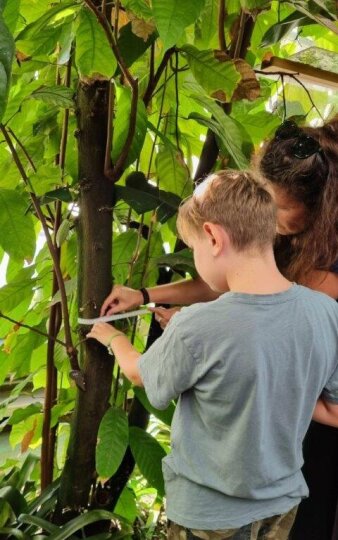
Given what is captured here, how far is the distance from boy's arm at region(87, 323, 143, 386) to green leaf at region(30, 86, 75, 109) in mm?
353

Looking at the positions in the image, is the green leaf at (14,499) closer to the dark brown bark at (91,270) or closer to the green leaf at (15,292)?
the dark brown bark at (91,270)

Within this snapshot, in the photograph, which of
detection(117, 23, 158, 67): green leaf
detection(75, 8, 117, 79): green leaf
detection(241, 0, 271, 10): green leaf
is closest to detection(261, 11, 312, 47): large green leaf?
detection(241, 0, 271, 10): green leaf

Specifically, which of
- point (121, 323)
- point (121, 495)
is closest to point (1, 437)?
point (121, 495)

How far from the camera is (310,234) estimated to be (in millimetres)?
Answer: 965

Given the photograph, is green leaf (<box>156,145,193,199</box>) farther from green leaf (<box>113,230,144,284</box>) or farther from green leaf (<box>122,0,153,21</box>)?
green leaf (<box>122,0,153,21</box>)

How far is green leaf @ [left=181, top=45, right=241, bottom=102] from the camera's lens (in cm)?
92

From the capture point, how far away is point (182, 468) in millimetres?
895

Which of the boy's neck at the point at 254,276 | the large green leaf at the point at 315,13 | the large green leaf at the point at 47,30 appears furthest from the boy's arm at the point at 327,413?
the large green leaf at the point at 47,30

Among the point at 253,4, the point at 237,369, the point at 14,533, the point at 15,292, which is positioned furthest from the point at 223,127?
the point at 14,533

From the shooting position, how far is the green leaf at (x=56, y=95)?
2.91ft

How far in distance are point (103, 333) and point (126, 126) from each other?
33cm

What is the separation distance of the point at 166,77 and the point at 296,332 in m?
0.51

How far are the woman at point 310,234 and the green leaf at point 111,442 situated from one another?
178 mm

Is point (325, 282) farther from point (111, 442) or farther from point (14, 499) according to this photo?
point (14, 499)
